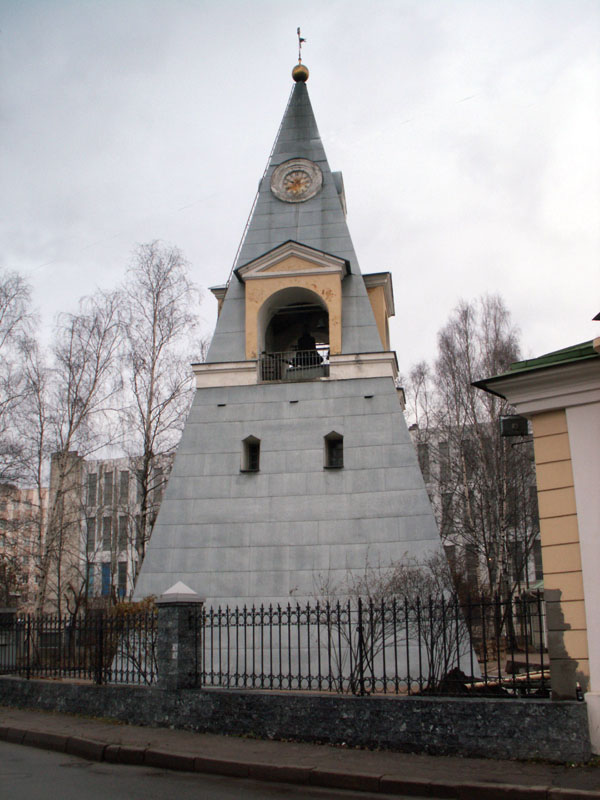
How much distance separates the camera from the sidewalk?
772 cm

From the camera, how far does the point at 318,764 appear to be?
8883 millimetres

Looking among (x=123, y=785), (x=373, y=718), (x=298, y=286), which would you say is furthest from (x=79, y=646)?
(x=298, y=286)

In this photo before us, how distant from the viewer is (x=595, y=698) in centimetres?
870

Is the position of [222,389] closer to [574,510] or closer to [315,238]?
[315,238]

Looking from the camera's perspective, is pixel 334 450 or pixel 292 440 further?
pixel 334 450

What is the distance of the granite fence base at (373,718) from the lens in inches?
343

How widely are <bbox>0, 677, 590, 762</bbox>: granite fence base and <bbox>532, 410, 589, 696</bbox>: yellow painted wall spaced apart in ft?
1.79

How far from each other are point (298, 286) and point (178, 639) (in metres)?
10.7

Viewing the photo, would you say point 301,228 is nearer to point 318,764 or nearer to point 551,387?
point 551,387

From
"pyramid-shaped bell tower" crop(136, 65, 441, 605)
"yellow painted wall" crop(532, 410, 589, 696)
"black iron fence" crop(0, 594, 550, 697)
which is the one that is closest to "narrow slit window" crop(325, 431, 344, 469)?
"pyramid-shaped bell tower" crop(136, 65, 441, 605)

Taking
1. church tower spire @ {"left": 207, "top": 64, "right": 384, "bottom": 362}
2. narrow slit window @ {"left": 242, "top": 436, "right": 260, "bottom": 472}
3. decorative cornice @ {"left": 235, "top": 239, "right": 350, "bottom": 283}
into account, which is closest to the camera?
narrow slit window @ {"left": 242, "top": 436, "right": 260, "bottom": 472}

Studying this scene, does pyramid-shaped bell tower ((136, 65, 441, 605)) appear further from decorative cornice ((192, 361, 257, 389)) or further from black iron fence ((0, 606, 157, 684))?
black iron fence ((0, 606, 157, 684))

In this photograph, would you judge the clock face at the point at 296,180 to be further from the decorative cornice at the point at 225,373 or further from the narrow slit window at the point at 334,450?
the narrow slit window at the point at 334,450

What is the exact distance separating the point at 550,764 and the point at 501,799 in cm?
134
